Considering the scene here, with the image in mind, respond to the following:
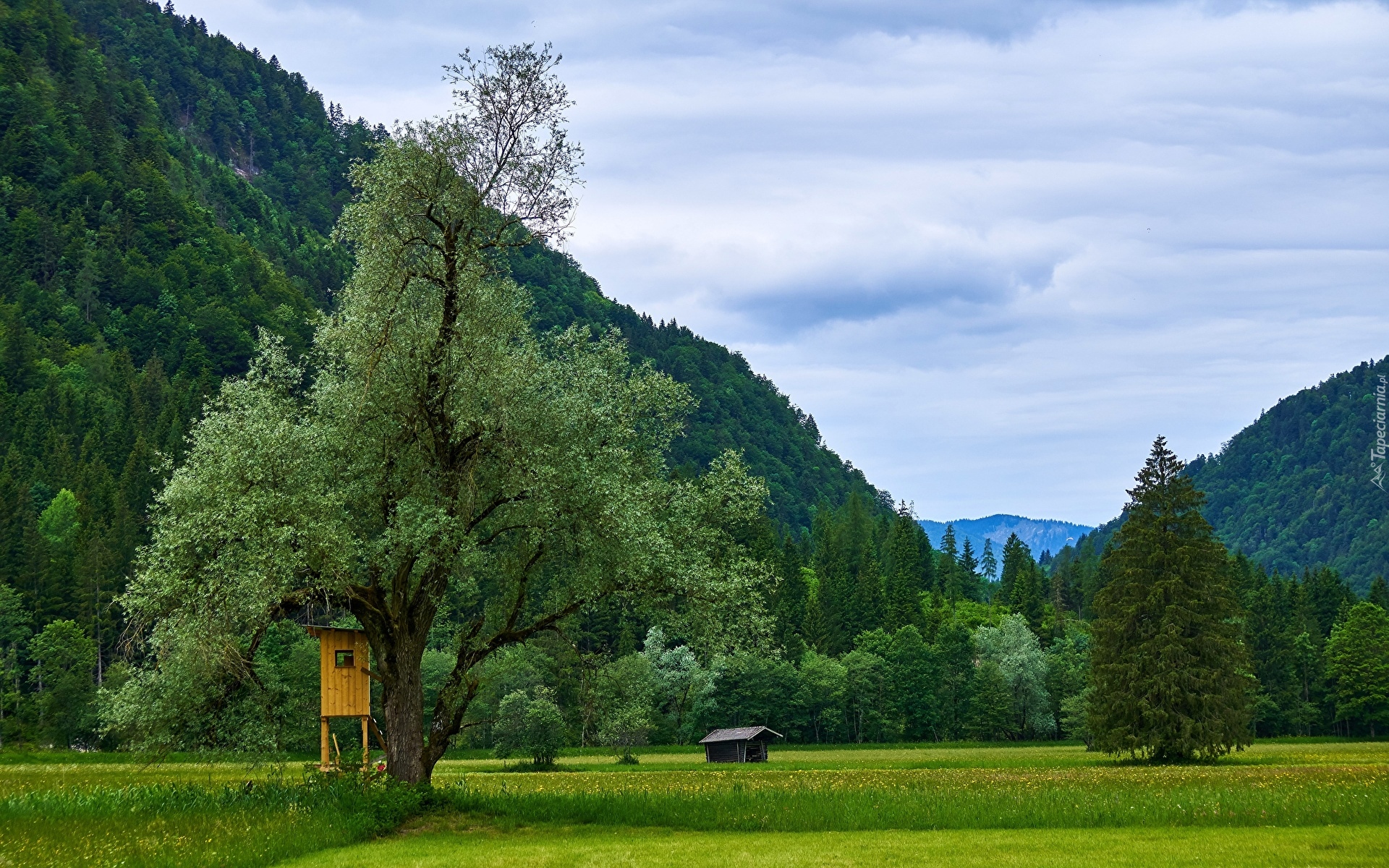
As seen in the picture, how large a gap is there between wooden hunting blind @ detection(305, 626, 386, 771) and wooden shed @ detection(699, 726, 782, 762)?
5564 centimetres

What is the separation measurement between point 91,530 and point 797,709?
256 feet

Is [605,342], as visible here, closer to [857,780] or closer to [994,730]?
[857,780]

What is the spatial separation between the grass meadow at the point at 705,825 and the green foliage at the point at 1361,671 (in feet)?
298

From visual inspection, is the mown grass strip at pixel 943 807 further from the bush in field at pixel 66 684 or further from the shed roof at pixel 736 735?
the bush in field at pixel 66 684

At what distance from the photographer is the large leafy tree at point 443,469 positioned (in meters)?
29.8

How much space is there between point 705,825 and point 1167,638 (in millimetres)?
47776

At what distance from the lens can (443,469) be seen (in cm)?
3297

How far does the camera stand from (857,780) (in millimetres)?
55344

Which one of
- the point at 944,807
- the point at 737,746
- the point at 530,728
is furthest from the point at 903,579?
the point at 944,807

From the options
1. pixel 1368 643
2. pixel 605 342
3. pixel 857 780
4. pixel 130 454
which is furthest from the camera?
pixel 130 454

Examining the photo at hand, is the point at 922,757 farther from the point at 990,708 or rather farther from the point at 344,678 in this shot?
the point at 344,678

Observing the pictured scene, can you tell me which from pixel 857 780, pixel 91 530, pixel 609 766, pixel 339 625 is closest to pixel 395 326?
pixel 339 625

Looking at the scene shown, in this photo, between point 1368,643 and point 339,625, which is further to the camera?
point 1368,643

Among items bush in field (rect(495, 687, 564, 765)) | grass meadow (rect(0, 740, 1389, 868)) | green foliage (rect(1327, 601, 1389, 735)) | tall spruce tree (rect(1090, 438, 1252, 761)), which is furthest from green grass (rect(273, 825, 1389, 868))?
green foliage (rect(1327, 601, 1389, 735))
